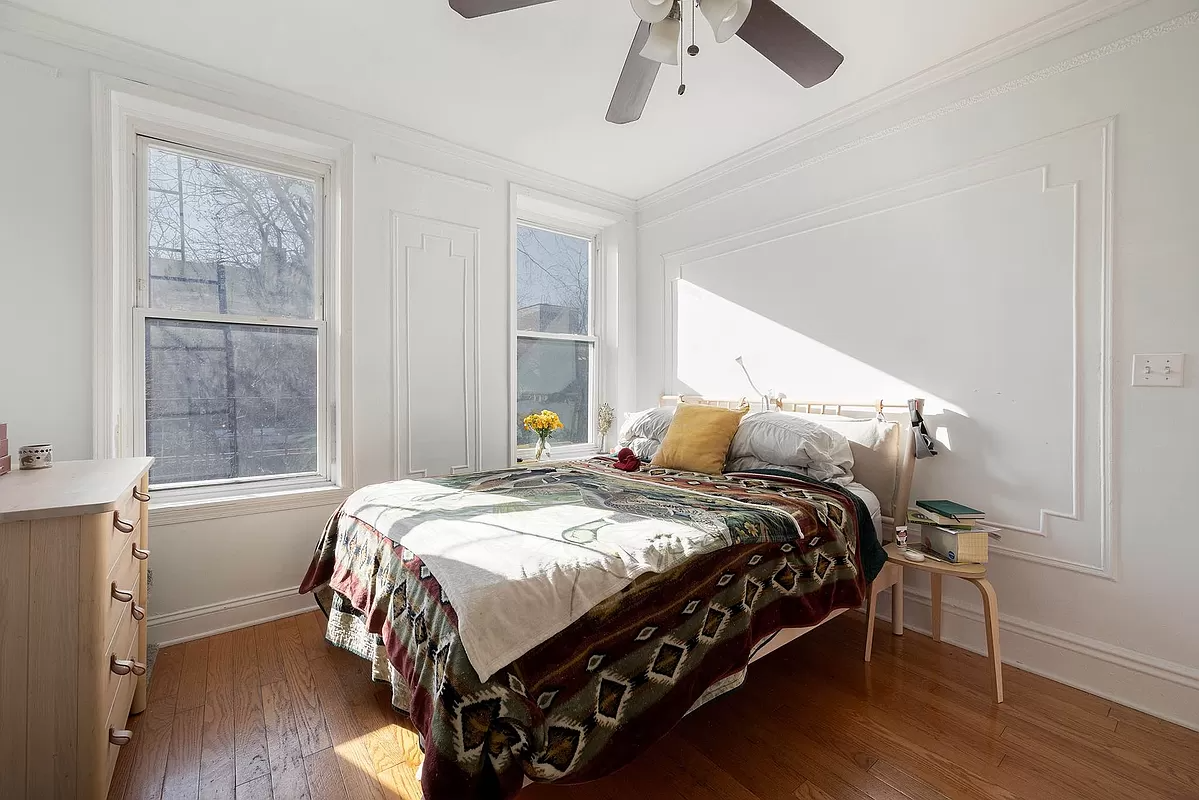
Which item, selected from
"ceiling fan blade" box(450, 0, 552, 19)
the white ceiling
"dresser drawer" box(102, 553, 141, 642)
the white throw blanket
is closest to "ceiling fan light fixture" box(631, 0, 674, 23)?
"ceiling fan blade" box(450, 0, 552, 19)

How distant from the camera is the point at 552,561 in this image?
52.6 inches

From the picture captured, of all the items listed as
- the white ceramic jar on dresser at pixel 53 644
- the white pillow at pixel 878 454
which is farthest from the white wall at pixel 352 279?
the white pillow at pixel 878 454

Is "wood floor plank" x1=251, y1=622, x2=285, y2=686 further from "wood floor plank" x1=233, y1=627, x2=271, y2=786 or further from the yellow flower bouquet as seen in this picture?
the yellow flower bouquet

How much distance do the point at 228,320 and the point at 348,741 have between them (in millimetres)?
2088

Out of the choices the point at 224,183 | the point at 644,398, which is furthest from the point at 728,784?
the point at 224,183

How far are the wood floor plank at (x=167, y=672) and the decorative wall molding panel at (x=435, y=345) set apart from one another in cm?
Answer: 122

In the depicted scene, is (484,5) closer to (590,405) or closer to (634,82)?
(634,82)

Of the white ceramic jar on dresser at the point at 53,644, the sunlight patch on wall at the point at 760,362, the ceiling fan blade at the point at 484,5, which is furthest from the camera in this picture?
the sunlight patch on wall at the point at 760,362

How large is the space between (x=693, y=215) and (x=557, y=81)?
4.82 feet

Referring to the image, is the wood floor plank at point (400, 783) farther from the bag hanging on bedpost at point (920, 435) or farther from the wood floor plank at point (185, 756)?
the bag hanging on bedpost at point (920, 435)

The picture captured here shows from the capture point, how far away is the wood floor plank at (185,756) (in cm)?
148

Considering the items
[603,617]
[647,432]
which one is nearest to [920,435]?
[647,432]

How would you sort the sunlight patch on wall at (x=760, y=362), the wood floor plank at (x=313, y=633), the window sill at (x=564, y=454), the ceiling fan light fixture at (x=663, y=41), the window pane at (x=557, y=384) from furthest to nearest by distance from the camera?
the window pane at (x=557, y=384) → the window sill at (x=564, y=454) → the sunlight patch on wall at (x=760, y=362) → the wood floor plank at (x=313, y=633) → the ceiling fan light fixture at (x=663, y=41)

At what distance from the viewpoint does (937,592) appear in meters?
2.38
